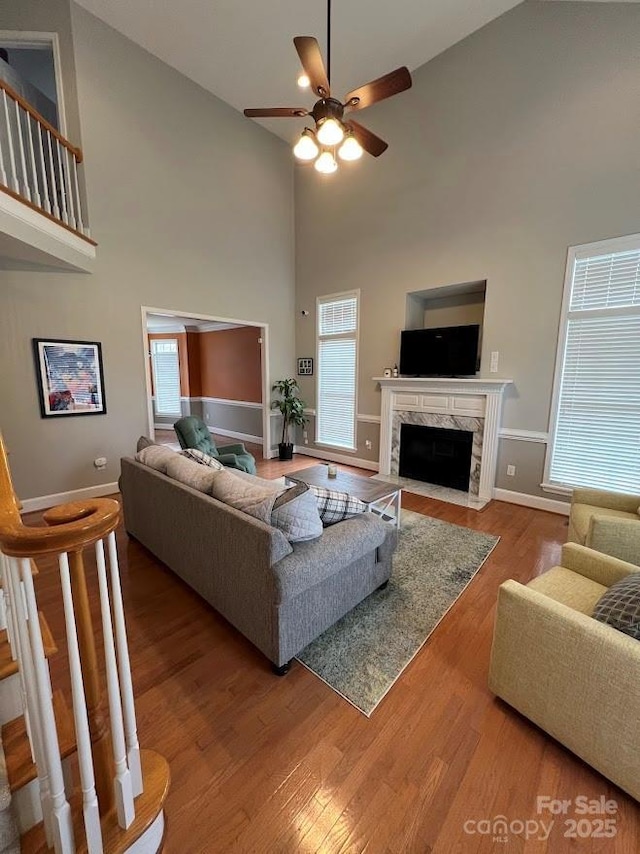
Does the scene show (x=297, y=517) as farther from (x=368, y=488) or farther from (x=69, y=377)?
(x=69, y=377)

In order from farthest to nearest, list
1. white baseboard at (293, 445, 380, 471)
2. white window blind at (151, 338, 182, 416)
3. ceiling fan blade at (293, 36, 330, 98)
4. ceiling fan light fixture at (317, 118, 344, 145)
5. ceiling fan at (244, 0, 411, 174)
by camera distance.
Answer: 1. white window blind at (151, 338, 182, 416)
2. white baseboard at (293, 445, 380, 471)
3. ceiling fan light fixture at (317, 118, 344, 145)
4. ceiling fan at (244, 0, 411, 174)
5. ceiling fan blade at (293, 36, 330, 98)

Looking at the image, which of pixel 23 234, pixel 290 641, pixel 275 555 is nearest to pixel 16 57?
pixel 23 234

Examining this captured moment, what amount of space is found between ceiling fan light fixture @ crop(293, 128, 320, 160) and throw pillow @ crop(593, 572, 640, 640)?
317 cm

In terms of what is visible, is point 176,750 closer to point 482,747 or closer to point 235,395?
point 482,747

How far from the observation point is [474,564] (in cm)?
280

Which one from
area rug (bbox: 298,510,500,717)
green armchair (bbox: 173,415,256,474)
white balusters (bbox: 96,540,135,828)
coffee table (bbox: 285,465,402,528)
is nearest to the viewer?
white balusters (bbox: 96,540,135,828)

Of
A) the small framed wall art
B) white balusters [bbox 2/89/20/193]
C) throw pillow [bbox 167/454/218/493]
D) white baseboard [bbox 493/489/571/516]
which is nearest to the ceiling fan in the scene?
white balusters [bbox 2/89/20/193]

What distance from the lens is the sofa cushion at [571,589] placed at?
1.64 metres

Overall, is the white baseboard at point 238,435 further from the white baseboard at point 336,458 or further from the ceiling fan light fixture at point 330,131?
the ceiling fan light fixture at point 330,131

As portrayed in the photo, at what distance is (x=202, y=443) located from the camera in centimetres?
418

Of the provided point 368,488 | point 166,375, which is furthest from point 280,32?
point 166,375

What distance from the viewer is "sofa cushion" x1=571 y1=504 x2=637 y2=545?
2508mm

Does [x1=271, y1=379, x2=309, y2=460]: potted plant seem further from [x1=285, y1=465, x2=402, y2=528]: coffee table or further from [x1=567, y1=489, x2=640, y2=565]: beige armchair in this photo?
[x1=567, y1=489, x2=640, y2=565]: beige armchair

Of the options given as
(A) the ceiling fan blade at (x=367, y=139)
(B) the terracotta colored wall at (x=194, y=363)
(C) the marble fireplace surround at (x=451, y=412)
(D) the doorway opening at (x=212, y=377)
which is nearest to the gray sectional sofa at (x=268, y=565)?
(C) the marble fireplace surround at (x=451, y=412)
